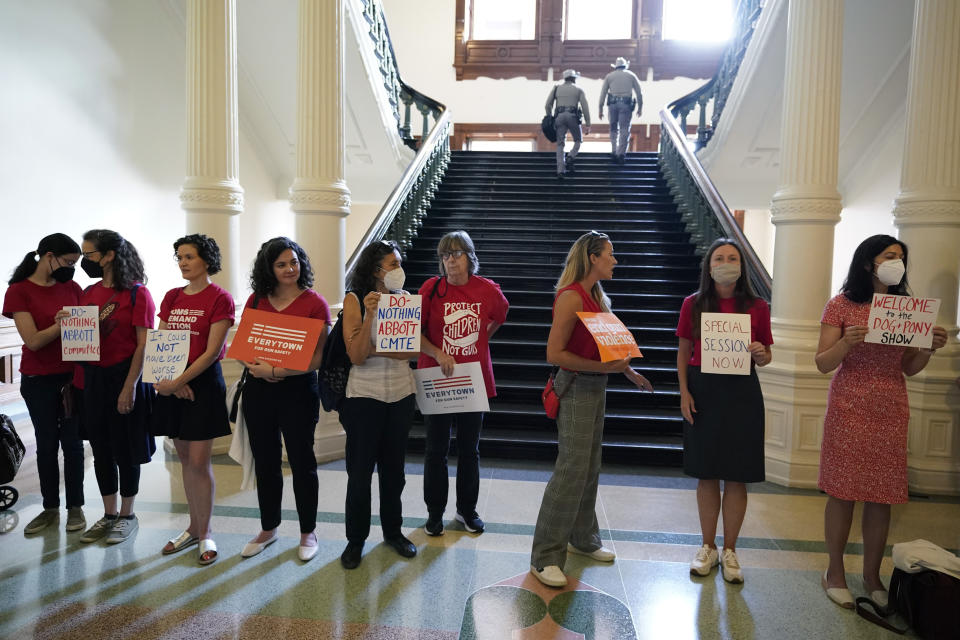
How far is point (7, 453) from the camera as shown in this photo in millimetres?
3555

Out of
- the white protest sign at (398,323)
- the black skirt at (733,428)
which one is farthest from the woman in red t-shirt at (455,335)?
the black skirt at (733,428)

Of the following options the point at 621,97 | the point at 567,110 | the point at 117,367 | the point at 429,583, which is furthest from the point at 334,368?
the point at 621,97

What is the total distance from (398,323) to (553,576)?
1.36m

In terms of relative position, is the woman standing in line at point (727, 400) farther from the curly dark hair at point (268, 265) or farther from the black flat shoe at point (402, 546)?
the curly dark hair at point (268, 265)

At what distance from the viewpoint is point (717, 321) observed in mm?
2852

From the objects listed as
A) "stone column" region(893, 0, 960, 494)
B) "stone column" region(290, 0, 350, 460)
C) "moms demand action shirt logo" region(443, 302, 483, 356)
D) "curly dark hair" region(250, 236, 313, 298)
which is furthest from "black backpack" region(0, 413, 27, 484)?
"stone column" region(893, 0, 960, 494)

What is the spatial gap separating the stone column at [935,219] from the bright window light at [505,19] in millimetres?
10482

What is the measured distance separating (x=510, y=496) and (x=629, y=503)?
30.4 inches

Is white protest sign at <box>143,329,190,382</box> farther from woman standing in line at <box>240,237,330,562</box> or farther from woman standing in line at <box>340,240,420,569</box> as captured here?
woman standing in line at <box>340,240,420,569</box>

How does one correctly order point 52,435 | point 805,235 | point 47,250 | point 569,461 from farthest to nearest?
point 805,235
point 52,435
point 47,250
point 569,461

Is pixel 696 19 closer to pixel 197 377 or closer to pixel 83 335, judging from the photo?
pixel 197 377

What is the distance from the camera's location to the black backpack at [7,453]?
354 cm

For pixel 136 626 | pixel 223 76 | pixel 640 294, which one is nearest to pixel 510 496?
pixel 136 626

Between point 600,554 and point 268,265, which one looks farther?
point 600,554
